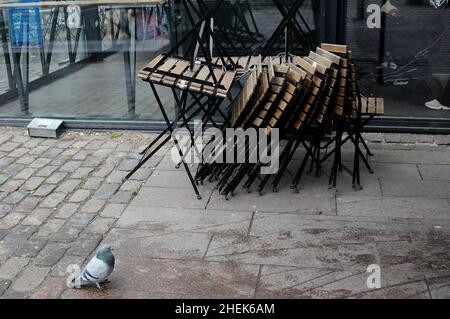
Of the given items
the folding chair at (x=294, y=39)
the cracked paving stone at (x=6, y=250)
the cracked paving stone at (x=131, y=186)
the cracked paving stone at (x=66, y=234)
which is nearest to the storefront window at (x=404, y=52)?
the folding chair at (x=294, y=39)

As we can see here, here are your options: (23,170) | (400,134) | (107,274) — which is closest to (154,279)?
(107,274)

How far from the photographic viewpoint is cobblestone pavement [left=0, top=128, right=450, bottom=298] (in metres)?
3.36

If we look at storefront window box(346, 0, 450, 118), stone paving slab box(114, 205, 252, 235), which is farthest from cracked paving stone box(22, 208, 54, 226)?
storefront window box(346, 0, 450, 118)

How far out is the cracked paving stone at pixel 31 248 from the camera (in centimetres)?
377

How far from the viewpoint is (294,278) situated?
339cm

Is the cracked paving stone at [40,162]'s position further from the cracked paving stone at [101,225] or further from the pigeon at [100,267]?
the pigeon at [100,267]

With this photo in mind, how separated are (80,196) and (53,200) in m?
0.20

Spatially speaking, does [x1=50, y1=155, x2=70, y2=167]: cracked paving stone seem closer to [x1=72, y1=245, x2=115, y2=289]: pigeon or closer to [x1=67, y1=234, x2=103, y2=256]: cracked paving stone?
[x1=67, y1=234, x2=103, y2=256]: cracked paving stone

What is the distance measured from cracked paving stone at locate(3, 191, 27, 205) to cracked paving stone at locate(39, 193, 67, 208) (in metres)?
0.21

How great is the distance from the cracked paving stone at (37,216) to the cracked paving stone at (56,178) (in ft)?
1.73

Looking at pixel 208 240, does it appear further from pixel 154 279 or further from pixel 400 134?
pixel 400 134

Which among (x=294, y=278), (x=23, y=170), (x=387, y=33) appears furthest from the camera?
(x=387, y=33)
